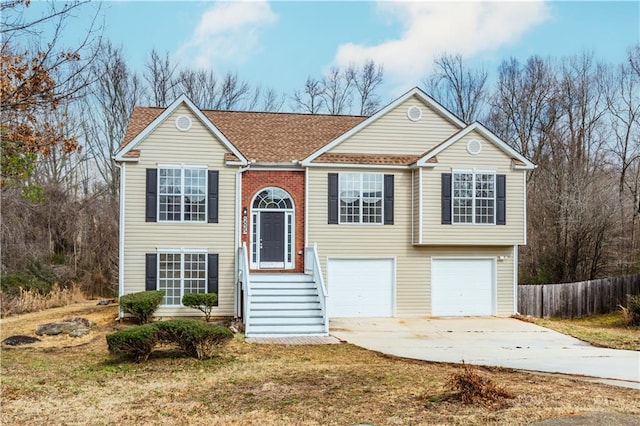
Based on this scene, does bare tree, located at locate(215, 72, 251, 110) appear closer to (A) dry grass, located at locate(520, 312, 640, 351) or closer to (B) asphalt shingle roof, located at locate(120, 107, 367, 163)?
(B) asphalt shingle roof, located at locate(120, 107, 367, 163)

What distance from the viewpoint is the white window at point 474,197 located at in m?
20.2

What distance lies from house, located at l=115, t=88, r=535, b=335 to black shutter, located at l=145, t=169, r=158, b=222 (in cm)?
3

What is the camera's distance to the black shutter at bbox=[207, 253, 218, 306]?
A: 759 inches

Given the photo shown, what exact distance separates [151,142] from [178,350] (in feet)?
25.7

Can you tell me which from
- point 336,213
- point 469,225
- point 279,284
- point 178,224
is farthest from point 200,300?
point 469,225

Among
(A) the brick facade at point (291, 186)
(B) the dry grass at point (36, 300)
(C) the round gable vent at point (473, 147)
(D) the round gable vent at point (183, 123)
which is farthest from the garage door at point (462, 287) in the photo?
(B) the dry grass at point (36, 300)

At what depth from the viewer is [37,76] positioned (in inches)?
320

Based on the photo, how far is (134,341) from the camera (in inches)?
483

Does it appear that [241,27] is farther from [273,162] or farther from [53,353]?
[53,353]

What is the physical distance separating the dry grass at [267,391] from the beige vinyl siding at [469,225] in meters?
7.08

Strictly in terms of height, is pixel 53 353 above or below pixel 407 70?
below

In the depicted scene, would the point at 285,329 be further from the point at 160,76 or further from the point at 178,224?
the point at 160,76

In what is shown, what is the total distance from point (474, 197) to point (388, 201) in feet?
8.83

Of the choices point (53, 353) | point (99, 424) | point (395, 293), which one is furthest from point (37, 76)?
point (395, 293)
